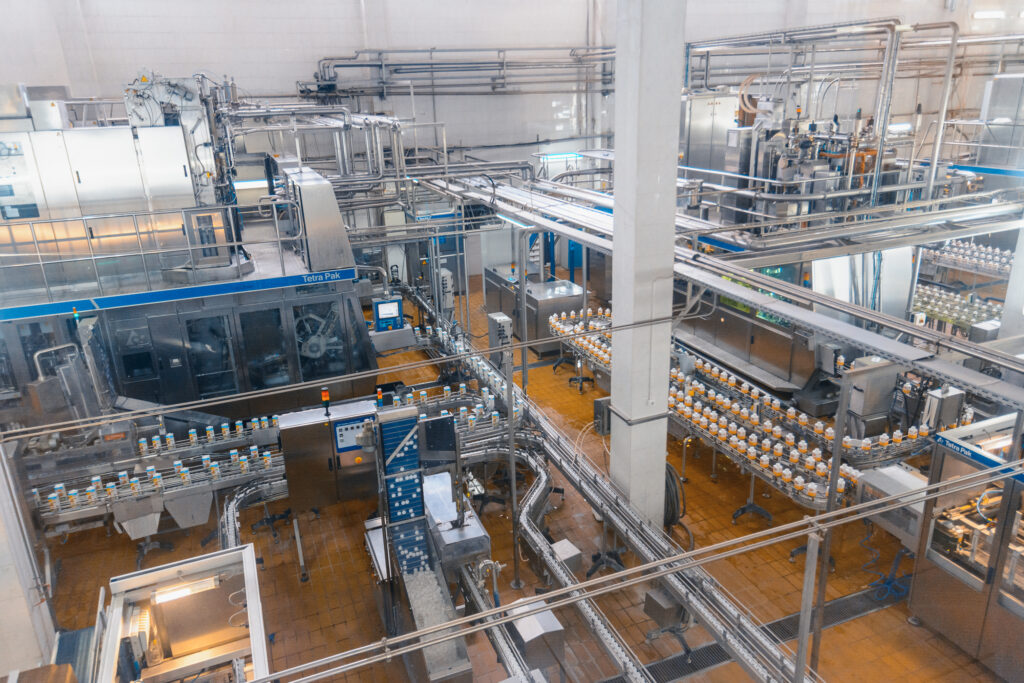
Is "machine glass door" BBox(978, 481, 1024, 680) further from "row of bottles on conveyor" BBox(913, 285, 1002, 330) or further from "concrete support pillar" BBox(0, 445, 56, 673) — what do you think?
"concrete support pillar" BBox(0, 445, 56, 673)

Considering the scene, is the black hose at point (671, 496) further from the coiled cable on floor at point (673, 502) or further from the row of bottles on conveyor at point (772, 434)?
the row of bottles on conveyor at point (772, 434)

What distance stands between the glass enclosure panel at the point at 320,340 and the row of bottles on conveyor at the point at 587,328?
3461 mm

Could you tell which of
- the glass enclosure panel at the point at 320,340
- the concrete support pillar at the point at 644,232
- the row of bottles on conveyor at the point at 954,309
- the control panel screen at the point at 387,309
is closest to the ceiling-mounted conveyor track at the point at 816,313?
the concrete support pillar at the point at 644,232

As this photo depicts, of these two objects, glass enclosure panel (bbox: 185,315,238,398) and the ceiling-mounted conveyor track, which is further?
glass enclosure panel (bbox: 185,315,238,398)

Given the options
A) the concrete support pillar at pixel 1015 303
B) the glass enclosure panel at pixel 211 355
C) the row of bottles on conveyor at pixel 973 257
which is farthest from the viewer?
the row of bottles on conveyor at pixel 973 257

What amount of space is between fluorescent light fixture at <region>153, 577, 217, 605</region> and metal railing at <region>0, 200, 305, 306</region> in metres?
5.35

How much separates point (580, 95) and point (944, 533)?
1360 cm

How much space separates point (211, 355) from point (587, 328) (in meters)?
5.55

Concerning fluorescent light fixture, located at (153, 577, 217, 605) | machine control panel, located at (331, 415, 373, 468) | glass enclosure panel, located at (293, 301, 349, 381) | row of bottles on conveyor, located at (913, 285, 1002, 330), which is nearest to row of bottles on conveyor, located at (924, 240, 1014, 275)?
row of bottles on conveyor, located at (913, 285, 1002, 330)

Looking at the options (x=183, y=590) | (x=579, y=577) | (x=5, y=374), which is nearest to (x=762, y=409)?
(x=579, y=577)

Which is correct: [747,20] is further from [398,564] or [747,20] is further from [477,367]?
[398,564]

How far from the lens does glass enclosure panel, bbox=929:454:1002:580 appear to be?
562 centimetres

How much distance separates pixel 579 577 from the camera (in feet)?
21.0

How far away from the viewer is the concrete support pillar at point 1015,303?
8922 millimetres
